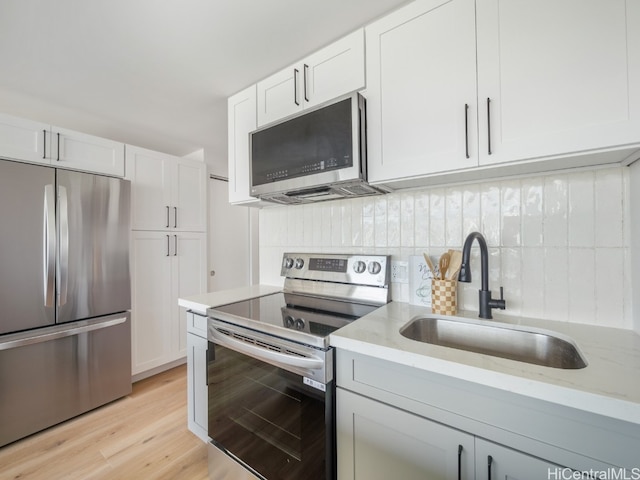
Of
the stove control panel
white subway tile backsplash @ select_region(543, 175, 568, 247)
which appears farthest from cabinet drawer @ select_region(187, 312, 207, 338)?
white subway tile backsplash @ select_region(543, 175, 568, 247)

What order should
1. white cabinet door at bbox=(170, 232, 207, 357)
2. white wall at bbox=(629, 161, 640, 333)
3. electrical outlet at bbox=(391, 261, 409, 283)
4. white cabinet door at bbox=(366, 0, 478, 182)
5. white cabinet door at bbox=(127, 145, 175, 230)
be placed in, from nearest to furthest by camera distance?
white wall at bbox=(629, 161, 640, 333) < white cabinet door at bbox=(366, 0, 478, 182) < electrical outlet at bbox=(391, 261, 409, 283) < white cabinet door at bbox=(127, 145, 175, 230) < white cabinet door at bbox=(170, 232, 207, 357)

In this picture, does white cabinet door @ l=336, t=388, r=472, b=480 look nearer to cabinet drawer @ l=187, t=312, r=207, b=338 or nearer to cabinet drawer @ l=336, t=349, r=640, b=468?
cabinet drawer @ l=336, t=349, r=640, b=468

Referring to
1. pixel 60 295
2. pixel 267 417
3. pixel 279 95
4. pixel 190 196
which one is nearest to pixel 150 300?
pixel 60 295

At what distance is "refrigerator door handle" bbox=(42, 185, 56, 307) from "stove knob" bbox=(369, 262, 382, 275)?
2076 mm

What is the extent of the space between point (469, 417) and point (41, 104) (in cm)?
316

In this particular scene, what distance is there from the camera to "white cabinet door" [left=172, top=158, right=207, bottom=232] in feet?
→ 8.70

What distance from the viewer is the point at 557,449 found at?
64cm

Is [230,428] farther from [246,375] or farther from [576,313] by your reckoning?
[576,313]

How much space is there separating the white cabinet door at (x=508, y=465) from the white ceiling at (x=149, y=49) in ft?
5.50

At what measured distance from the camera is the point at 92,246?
78.0 inches

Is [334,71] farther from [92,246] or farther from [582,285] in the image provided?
[92,246]

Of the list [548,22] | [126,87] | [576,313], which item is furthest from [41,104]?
[576,313]

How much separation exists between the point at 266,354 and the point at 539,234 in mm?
1222

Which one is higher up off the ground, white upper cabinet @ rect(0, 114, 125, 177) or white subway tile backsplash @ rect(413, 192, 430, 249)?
white upper cabinet @ rect(0, 114, 125, 177)
